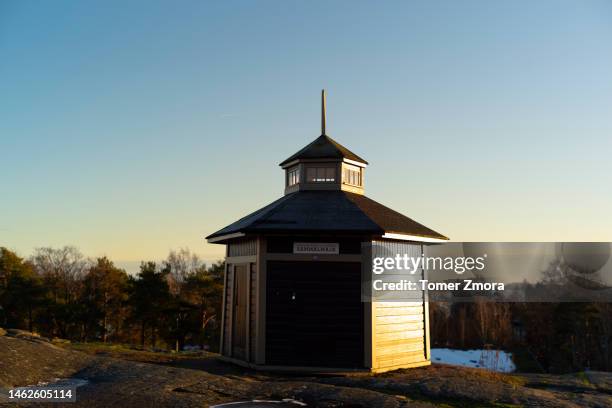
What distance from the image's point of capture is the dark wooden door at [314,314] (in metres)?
14.3

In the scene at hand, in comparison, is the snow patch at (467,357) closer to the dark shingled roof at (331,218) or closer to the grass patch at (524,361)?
the grass patch at (524,361)

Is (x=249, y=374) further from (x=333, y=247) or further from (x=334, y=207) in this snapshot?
(x=334, y=207)

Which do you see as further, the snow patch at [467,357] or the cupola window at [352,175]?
the snow patch at [467,357]

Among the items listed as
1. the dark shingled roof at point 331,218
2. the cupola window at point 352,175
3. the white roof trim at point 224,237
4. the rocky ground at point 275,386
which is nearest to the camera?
the rocky ground at point 275,386

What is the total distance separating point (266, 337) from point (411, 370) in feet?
14.9

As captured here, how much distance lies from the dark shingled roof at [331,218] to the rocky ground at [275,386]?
4083 millimetres

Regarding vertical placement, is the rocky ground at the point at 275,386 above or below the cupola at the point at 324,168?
below

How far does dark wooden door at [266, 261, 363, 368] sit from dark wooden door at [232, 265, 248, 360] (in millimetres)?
1410

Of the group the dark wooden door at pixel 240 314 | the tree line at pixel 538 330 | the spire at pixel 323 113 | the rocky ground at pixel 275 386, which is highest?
the spire at pixel 323 113

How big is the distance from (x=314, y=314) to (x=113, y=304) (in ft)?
101

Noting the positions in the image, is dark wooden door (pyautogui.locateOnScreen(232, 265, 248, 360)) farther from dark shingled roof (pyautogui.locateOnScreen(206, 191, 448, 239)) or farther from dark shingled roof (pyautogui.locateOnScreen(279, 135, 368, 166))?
dark shingled roof (pyautogui.locateOnScreen(279, 135, 368, 166))

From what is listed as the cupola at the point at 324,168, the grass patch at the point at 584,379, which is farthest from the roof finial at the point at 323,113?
the grass patch at the point at 584,379

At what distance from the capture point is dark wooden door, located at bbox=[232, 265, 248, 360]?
51.6ft

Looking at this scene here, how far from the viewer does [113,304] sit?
40.5m
